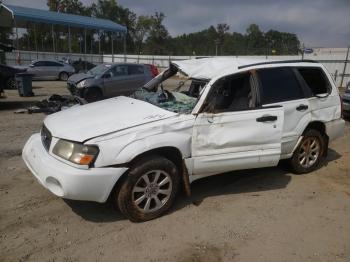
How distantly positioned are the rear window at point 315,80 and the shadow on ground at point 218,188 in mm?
1346

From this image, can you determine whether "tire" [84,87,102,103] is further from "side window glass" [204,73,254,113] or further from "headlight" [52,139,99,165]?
"headlight" [52,139,99,165]

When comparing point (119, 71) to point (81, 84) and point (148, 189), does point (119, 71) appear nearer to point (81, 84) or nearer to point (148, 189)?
point (81, 84)

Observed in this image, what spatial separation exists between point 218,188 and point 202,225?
3.61 feet

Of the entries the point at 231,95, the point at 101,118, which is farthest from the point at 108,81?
the point at 101,118

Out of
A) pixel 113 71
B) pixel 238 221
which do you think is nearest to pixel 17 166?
pixel 238 221

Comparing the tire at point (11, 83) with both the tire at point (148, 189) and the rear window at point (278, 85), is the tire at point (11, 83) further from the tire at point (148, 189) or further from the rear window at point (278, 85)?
the tire at point (148, 189)

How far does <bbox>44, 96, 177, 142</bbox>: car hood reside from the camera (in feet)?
12.6

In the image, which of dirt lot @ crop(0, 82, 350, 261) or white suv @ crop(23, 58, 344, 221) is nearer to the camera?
dirt lot @ crop(0, 82, 350, 261)

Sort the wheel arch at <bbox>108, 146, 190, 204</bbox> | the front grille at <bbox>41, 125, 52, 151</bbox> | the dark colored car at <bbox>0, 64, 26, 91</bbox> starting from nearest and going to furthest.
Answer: the wheel arch at <bbox>108, 146, 190, 204</bbox>
the front grille at <bbox>41, 125, 52, 151</bbox>
the dark colored car at <bbox>0, 64, 26, 91</bbox>

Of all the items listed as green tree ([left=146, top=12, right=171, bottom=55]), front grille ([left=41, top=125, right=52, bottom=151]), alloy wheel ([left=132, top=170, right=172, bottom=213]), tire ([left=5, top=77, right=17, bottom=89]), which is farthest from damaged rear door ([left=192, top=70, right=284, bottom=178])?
green tree ([left=146, top=12, right=171, bottom=55])

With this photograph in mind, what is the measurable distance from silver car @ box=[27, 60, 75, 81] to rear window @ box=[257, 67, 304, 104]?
Answer: 64.9ft

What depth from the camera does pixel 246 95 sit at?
4750 mm

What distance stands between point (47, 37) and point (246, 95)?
4524 centimetres

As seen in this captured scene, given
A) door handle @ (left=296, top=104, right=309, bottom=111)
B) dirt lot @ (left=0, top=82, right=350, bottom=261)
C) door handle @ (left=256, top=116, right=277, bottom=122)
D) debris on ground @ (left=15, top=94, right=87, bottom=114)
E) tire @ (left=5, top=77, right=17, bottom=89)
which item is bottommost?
dirt lot @ (left=0, top=82, right=350, bottom=261)
